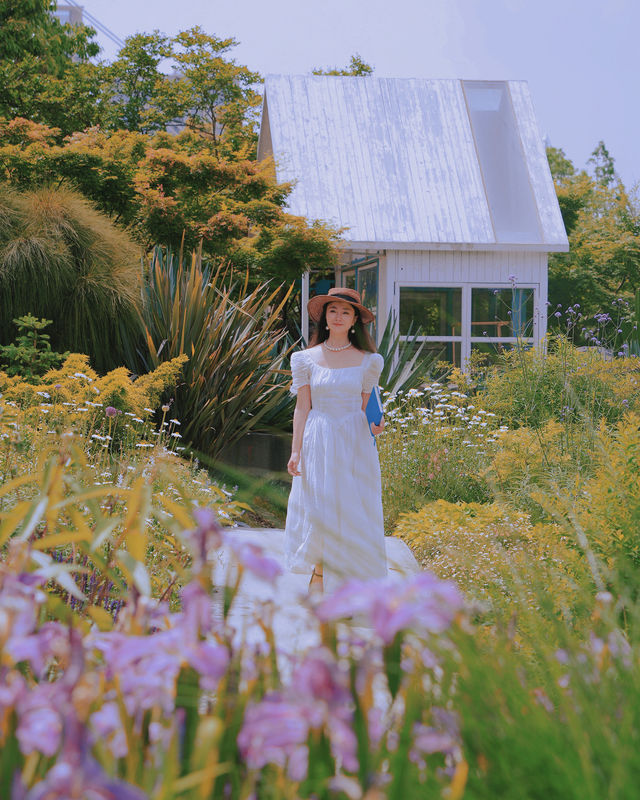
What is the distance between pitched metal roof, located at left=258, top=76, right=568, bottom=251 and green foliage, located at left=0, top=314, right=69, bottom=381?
7044mm

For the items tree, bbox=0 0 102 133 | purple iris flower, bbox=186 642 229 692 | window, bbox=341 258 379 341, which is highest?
tree, bbox=0 0 102 133

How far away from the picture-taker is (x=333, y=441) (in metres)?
4.85

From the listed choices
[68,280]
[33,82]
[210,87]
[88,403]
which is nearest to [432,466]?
[88,403]

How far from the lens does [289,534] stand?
16.4ft

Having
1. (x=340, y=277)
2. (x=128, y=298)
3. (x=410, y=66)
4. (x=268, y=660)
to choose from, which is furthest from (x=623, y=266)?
(x=268, y=660)

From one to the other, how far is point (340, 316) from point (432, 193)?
1048 cm

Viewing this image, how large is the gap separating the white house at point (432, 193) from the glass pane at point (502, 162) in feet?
0.07

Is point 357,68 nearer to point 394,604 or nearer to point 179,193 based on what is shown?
point 179,193

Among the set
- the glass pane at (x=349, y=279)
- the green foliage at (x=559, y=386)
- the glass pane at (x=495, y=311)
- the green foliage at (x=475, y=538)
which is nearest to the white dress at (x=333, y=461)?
the green foliage at (x=475, y=538)

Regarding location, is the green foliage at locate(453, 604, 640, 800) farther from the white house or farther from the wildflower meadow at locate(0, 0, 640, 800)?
the white house

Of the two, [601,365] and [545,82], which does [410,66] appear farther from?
[601,365]

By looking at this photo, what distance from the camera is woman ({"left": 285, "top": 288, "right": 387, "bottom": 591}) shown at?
4.78m

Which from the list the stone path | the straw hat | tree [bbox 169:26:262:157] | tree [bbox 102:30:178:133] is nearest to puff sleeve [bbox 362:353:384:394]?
the straw hat

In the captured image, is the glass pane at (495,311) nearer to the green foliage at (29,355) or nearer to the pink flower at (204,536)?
the green foliage at (29,355)
